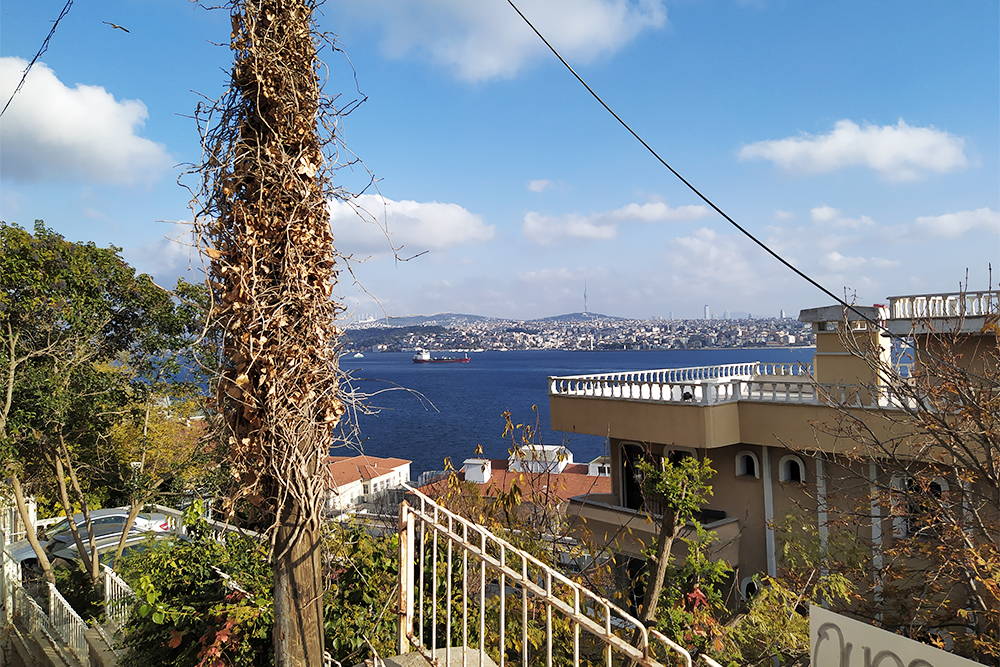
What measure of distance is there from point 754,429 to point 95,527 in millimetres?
15147

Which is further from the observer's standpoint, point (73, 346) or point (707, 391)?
point (707, 391)

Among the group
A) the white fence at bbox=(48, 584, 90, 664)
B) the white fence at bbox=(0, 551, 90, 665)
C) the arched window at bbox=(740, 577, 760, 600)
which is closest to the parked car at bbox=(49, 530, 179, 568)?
the white fence at bbox=(0, 551, 90, 665)

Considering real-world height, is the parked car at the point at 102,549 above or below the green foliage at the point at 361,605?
below

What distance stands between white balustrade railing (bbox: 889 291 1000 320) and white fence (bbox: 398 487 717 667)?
964cm

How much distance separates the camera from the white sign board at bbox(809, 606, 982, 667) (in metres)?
1.61

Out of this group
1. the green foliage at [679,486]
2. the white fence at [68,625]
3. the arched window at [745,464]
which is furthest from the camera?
the arched window at [745,464]

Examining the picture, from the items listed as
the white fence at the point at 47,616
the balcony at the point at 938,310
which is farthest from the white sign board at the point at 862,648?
the balcony at the point at 938,310

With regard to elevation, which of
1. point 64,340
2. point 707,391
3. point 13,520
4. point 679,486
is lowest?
point 13,520

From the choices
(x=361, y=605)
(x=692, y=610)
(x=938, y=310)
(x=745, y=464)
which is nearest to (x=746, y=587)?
(x=745, y=464)

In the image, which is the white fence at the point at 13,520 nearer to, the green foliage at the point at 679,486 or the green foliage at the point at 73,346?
the green foliage at the point at 73,346

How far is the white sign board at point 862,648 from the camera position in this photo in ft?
5.29

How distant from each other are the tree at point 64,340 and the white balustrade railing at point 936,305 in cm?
1414

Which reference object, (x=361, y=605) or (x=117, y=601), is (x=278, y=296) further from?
(x=117, y=601)

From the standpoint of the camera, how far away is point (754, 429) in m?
12.0
